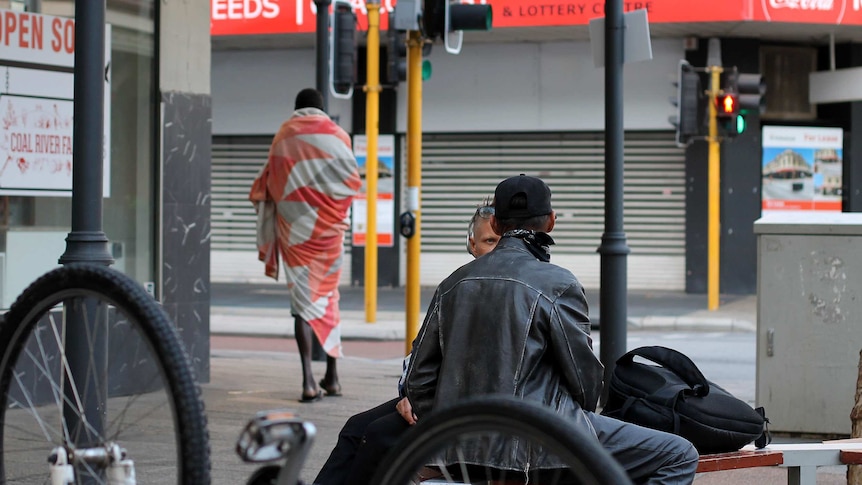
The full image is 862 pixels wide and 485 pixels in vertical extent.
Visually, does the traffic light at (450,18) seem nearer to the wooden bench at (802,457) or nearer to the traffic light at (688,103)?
the wooden bench at (802,457)

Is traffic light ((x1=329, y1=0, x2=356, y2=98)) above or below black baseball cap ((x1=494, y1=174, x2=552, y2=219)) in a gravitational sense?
above

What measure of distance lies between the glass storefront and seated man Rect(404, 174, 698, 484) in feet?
15.8

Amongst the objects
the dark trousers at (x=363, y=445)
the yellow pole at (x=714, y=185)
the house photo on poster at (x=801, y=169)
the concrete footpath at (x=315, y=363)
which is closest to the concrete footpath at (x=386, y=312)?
the concrete footpath at (x=315, y=363)

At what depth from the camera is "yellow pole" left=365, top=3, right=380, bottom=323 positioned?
14992 millimetres

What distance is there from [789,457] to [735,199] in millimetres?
16058

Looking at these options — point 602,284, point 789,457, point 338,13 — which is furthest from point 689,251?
point 789,457

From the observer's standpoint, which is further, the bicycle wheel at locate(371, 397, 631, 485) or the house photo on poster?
the house photo on poster

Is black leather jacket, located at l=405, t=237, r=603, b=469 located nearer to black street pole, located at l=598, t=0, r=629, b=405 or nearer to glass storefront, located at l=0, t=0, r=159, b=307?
black street pole, located at l=598, t=0, r=629, b=405

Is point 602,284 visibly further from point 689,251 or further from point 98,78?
point 689,251

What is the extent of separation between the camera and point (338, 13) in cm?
1391

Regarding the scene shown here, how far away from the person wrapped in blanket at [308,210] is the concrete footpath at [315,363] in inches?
23.0

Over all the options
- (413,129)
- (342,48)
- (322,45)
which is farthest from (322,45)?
(342,48)

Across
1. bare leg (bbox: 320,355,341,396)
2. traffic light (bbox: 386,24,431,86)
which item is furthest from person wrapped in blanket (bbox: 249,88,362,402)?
traffic light (bbox: 386,24,431,86)

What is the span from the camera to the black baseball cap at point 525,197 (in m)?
3.75
